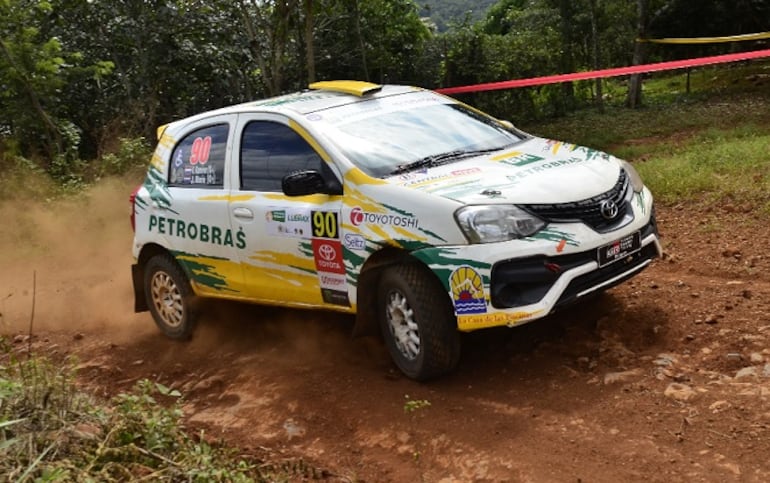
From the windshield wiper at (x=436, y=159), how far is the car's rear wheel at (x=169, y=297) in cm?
228

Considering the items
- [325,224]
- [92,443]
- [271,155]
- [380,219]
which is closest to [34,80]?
[271,155]

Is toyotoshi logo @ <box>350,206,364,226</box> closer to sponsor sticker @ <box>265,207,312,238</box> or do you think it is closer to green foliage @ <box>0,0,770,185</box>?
sponsor sticker @ <box>265,207,312,238</box>

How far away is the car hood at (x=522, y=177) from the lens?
4.39m

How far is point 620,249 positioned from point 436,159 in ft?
4.10

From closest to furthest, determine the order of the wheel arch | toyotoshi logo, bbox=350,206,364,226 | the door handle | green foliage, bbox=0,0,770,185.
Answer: toyotoshi logo, bbox=350,206,364,226, the door handle, the wheel arch, green foliage, bbox=0,0,770,185

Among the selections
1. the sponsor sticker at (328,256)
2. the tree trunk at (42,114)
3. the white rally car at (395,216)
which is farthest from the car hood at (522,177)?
the tree trunk at (42,114)

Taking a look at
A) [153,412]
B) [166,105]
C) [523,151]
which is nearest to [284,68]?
[166,105]

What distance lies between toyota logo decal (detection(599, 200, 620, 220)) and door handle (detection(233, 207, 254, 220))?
2294 millimetres

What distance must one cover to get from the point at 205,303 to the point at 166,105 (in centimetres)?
983

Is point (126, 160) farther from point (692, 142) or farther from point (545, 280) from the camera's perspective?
point (545, 280)

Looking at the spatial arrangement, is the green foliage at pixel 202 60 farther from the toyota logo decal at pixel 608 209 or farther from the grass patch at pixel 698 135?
the toyota logo decal at pixel 608 209

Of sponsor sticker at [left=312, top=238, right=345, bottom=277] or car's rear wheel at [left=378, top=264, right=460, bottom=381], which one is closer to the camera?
car's rear wheel at [left=378, top=264, right=460, bottom=381]

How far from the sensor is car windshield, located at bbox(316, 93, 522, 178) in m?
4.97

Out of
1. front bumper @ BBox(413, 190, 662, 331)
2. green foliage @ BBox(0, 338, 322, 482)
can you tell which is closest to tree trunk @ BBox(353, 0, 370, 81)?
front bumper @ BBox(413, 190, 662, 331)
